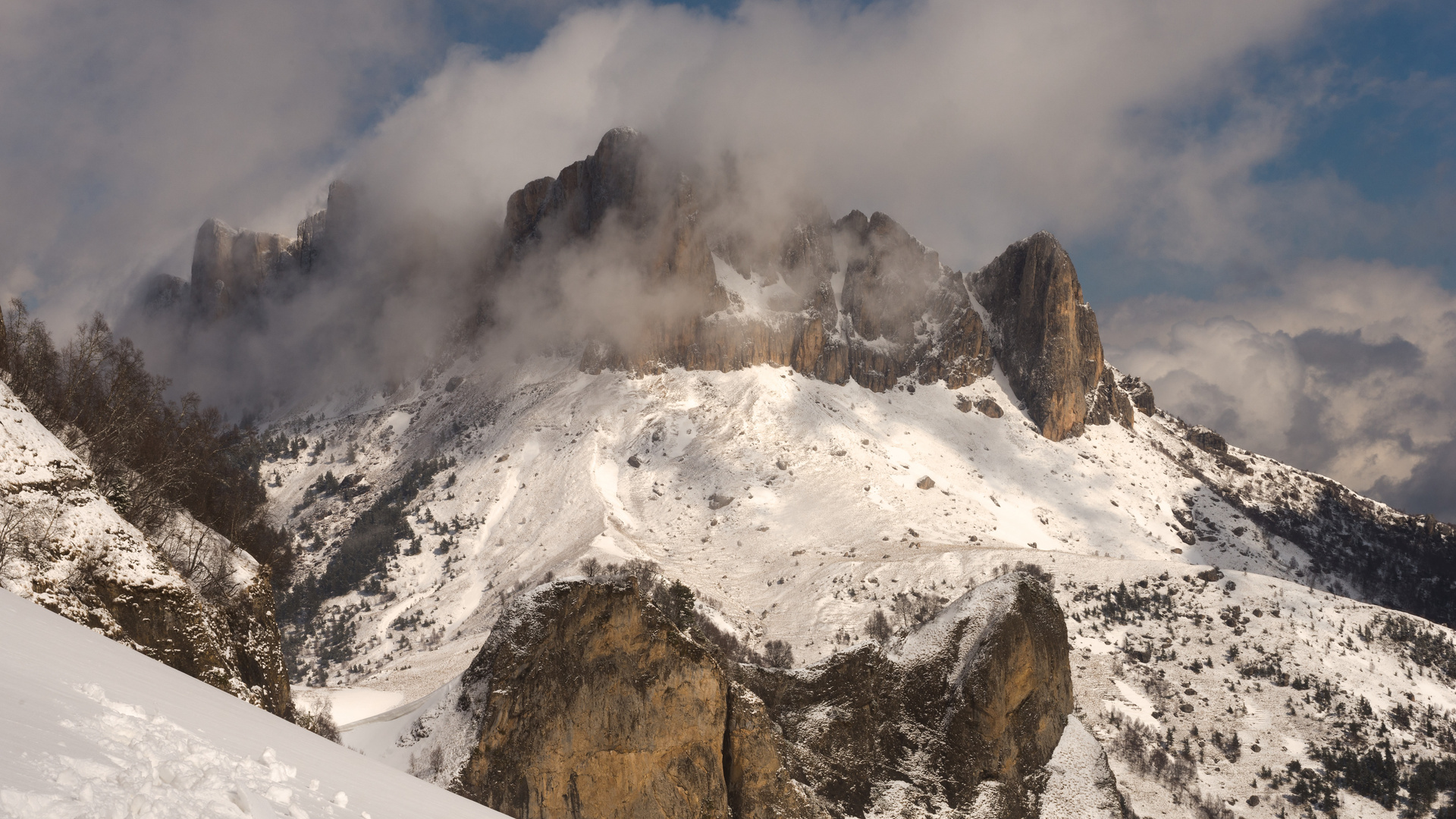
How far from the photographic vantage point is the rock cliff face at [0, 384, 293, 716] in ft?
63.5

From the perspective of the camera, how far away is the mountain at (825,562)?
36.5 m

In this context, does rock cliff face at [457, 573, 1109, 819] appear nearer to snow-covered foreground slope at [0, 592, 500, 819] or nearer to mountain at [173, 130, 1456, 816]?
mountain at [173, 130, 1456, 816]

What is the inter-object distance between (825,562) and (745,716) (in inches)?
3617

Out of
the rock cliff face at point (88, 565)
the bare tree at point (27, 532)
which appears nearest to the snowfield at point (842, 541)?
the rock cliff face at point (88, 565)

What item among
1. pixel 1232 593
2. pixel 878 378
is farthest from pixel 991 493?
pixel 1232 593

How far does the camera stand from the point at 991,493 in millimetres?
162875

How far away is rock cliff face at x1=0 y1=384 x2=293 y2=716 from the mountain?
30.1ft

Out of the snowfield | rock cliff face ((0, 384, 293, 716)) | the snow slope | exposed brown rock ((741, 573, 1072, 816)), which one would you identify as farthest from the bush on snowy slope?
the snow slope

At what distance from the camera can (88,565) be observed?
67.3 feet

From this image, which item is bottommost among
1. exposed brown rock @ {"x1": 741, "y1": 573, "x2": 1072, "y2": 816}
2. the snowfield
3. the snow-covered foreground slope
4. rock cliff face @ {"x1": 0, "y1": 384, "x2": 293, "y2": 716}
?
rock cliff face @ {"x1": 0, "y1": 384, "x2": 293, "y2": 716}

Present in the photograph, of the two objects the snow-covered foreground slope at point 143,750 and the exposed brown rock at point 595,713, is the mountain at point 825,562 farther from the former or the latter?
the snow-covered foreground slope at point 143,750

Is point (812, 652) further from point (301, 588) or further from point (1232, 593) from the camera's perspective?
point (301, 588)

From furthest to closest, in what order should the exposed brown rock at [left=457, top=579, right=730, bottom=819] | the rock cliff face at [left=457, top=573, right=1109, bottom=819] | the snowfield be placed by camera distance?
the snowfield < the rock cliff face at [left=457, top=573, right=1109, bottom=819] < the exposed brown rock at [left=457, top=579, right=730, bottom=819]

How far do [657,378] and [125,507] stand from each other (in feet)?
499
